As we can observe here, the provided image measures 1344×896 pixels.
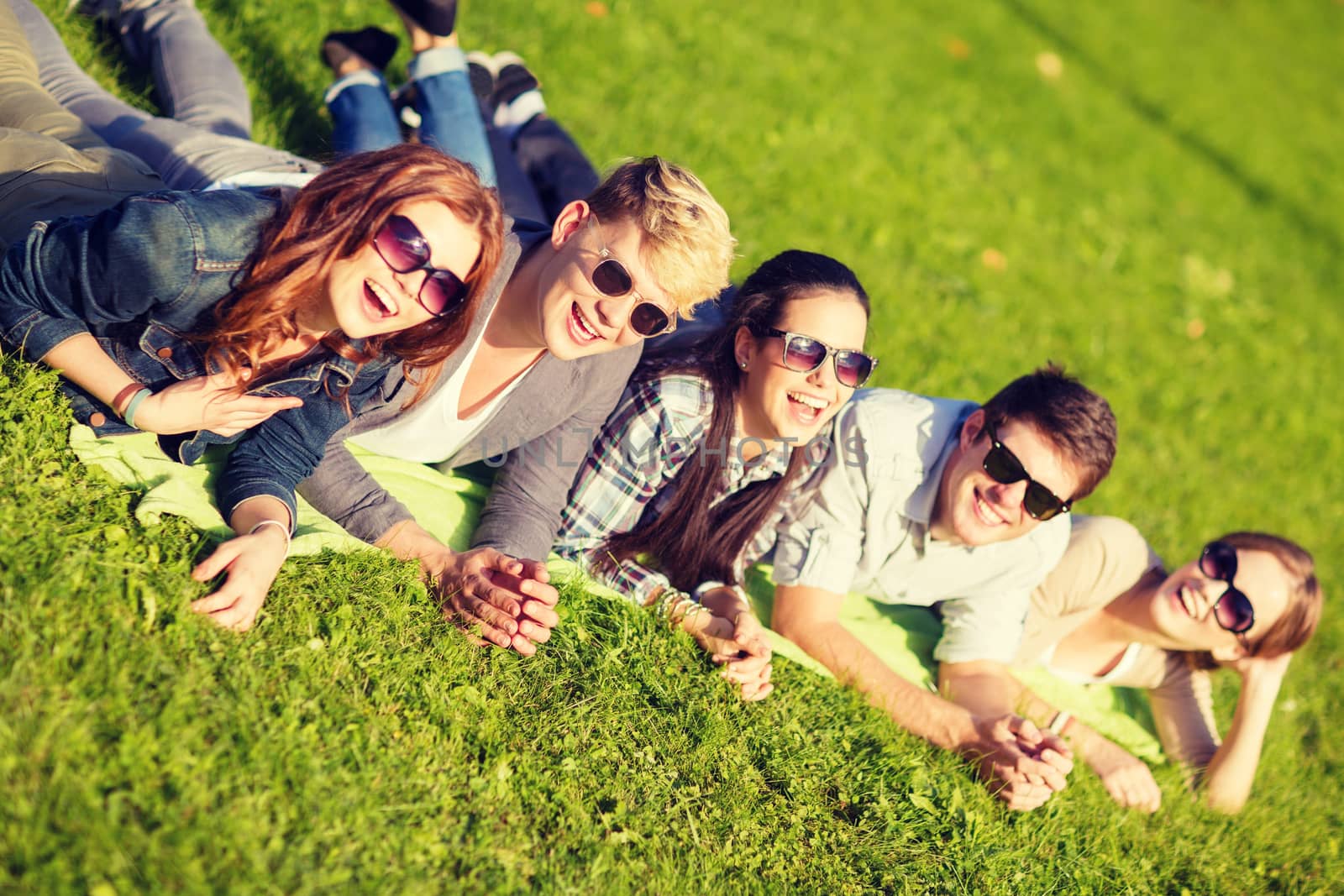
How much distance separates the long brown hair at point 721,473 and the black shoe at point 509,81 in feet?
6.11

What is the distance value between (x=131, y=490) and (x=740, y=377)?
6.22 ft

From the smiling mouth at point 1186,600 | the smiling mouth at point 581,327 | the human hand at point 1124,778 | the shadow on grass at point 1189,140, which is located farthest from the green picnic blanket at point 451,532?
the shadow on grass at point 1189,140

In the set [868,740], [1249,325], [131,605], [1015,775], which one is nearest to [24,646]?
[131,605]

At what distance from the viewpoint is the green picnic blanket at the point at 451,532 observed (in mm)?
2900

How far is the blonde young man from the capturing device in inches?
121

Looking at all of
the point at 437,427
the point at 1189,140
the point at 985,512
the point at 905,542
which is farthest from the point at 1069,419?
the point at 1189,140

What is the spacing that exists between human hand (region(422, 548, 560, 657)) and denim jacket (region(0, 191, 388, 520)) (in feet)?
1.62

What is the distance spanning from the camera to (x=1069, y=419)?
3652 mm

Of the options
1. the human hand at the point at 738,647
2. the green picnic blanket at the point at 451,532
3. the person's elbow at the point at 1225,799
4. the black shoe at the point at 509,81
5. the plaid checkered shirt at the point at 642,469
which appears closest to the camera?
the green picnic blanket at the point at 451,532

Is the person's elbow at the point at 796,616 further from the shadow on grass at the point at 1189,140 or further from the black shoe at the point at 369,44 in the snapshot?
the shadow on grass at the point at 1189,140

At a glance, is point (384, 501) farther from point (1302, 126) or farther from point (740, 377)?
point (1302, 126)

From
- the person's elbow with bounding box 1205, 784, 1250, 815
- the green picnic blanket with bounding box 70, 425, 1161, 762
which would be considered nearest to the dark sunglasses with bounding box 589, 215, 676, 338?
the green picnic blanket with bounding box 70, 425, 1161, 762

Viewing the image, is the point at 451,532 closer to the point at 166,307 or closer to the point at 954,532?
the point at 166,307

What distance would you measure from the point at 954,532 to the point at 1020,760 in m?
0.81
